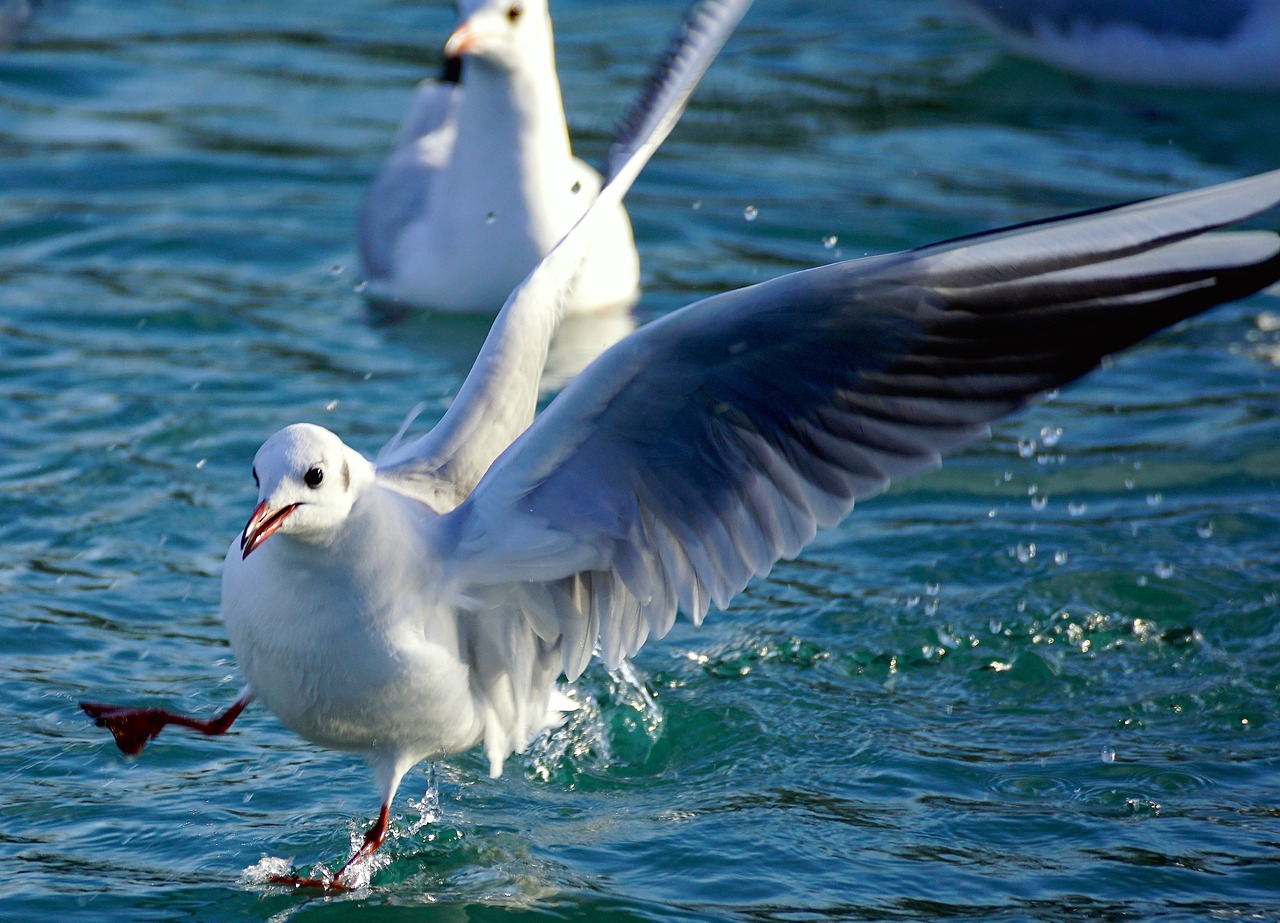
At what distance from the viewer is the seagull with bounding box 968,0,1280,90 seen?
32.1ft

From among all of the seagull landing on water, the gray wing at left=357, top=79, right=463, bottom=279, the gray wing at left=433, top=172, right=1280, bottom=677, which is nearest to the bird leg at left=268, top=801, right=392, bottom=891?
the seagull landing on water

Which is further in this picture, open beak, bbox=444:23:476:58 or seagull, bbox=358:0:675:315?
seagull, bbox=358:0:675:315

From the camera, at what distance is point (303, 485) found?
12.3 feet

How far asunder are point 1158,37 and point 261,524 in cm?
762

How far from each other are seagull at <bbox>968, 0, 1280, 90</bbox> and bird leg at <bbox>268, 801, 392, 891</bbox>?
7198mm

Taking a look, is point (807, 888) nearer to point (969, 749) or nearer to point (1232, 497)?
point (969, 749)

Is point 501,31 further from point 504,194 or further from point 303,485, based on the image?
point 303,485

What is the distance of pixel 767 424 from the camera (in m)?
4.04

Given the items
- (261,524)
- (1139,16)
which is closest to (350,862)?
(261,524)

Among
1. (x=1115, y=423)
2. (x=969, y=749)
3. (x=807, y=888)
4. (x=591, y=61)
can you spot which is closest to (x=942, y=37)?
(x=591, y=61)

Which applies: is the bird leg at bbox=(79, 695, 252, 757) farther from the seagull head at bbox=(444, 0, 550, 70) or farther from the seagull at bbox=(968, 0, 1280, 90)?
the seagull at bbox=(968, 0, 1280, 90)

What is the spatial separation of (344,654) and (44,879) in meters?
0.91

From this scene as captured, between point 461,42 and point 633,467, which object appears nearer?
point 633,467

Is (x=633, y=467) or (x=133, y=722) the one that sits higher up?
(x=633, y=467)
